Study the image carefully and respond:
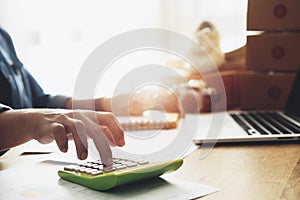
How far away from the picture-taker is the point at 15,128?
82cm

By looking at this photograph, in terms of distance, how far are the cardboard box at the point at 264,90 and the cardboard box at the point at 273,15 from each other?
14cm

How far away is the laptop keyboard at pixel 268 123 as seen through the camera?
0.97 meters

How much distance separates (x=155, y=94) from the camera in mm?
1289

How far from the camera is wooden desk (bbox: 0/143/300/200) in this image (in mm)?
596

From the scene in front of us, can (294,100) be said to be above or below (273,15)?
below

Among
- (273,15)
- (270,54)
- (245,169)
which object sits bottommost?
(245,169)

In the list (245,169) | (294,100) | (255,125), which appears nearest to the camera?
(245,169)

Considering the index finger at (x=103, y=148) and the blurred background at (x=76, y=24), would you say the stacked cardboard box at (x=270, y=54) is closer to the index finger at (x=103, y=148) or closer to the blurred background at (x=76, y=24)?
the blurred background at (x=76, y=24)

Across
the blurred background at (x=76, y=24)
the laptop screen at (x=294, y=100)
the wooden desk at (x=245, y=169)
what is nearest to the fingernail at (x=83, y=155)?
the wooden desk at (x=245, y=169)

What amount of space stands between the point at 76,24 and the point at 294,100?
95cm

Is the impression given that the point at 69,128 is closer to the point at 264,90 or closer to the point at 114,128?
the point at 114,128

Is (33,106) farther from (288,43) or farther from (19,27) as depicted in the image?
(288,43)

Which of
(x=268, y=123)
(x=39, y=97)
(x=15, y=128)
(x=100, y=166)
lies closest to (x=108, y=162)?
(x=100, y=166)

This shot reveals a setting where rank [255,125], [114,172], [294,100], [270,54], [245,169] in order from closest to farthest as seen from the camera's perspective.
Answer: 1. [114,172]
2. [245,169]
3. [255,125]
4. [294,100]
5. [270,54]
